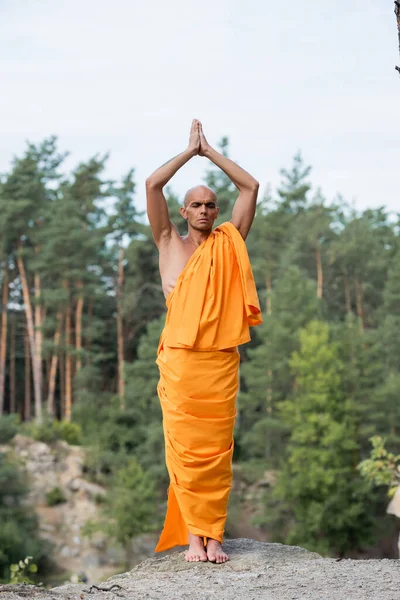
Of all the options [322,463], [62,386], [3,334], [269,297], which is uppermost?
[269,297]

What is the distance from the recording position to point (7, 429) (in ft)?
68.9

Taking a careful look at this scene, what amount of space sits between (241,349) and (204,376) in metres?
24.2

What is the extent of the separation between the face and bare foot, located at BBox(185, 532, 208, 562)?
6.13ft

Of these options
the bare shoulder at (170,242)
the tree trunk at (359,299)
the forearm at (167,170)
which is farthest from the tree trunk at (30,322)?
the forearm at (167,170)

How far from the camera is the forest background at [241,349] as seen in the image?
20.3 m

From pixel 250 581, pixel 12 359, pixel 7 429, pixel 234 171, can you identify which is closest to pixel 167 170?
pixel 234 171

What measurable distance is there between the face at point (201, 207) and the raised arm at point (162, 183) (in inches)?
6.0

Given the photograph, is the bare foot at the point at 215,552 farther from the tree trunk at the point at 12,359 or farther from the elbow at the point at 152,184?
the tree trunk at the point at 12,359

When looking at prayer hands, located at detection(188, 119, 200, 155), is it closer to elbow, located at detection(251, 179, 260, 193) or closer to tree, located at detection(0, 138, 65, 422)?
elbow, located at detection(251, 179, 260, 193)

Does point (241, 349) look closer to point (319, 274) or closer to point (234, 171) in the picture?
point (319, 274)

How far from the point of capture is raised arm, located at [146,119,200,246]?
15.2 feet

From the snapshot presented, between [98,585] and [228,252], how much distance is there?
79.3 inches

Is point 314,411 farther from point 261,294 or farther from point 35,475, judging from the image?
point 35,475

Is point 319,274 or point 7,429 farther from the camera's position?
point 319,274
